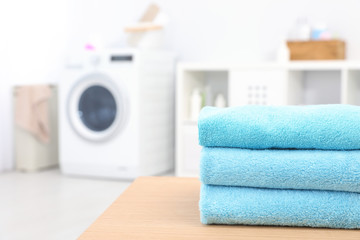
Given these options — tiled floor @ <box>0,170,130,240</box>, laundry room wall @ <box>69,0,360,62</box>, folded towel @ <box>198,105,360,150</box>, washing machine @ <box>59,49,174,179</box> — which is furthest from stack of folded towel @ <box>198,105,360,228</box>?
laundry room wall @ <box>69,0,360,62</box>

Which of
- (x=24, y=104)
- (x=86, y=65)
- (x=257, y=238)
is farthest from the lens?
(x=24, y=104)

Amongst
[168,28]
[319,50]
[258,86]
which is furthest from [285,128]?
[168,28]

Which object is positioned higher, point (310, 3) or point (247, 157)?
point (310, 3)

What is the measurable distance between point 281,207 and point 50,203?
215 cm

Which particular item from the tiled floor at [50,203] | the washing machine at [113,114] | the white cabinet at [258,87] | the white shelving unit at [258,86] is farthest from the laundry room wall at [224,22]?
the tiled floor at [50,203]

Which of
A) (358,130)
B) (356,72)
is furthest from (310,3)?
(358,130)

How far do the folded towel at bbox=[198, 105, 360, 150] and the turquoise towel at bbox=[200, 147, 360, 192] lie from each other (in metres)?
0.01

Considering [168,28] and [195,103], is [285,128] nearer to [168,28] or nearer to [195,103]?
[195,103]

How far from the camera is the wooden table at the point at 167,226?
26.8 inches

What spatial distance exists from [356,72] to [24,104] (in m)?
2.29

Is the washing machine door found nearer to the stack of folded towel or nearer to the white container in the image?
the white container

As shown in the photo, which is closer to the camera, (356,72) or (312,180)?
(312,180)

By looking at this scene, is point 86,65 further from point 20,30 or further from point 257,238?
point 257,238

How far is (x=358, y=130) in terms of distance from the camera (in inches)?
26.9
